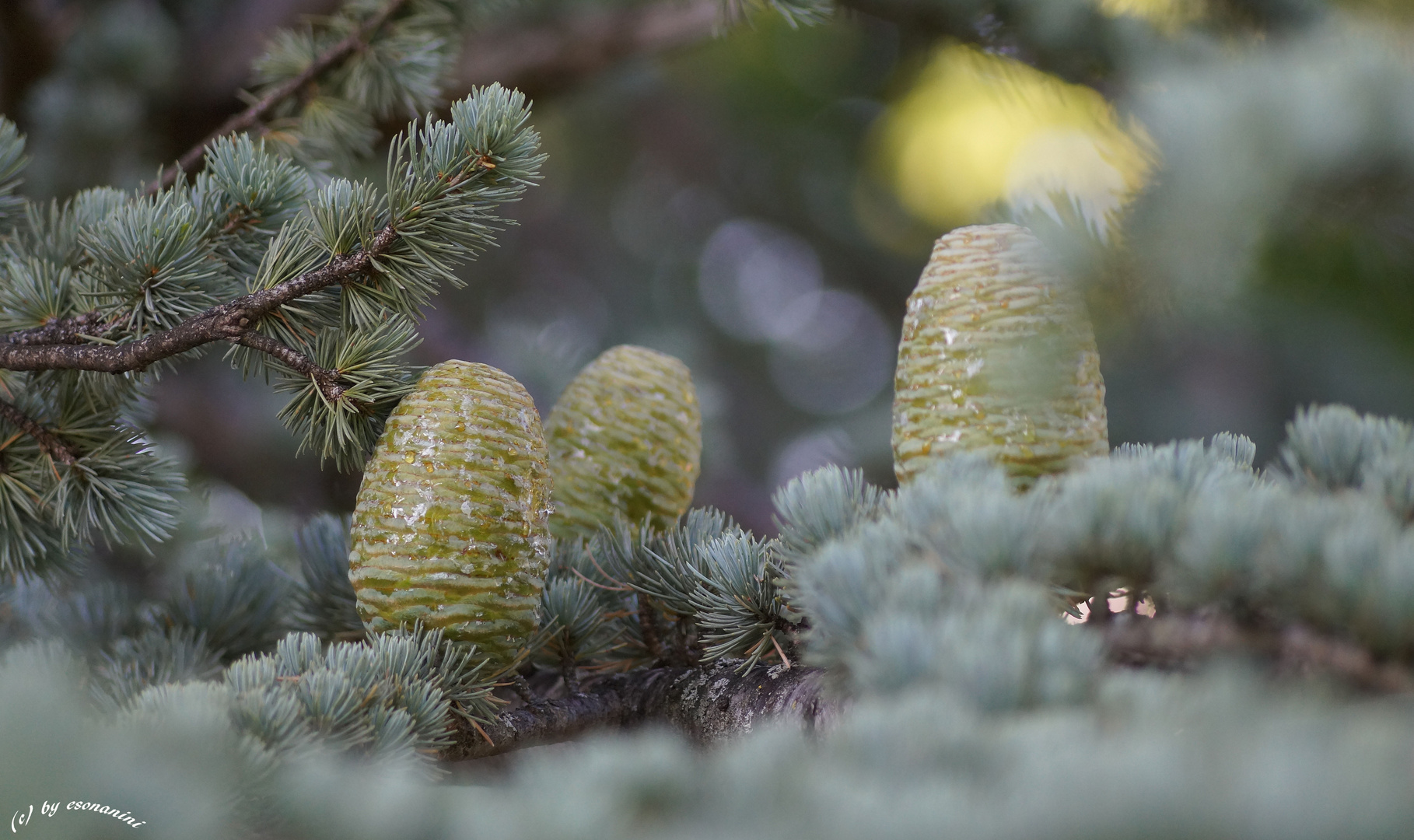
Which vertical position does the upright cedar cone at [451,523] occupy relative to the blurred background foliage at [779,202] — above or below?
below

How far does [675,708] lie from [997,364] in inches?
11.1

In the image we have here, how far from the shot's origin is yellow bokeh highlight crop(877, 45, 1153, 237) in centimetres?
45

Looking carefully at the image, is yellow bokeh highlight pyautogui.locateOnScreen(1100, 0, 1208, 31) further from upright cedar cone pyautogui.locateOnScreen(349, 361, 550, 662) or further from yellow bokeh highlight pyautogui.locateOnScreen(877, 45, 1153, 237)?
upright cedar cone pyautogui.locateOnScreen(349, 361, 550, 662)

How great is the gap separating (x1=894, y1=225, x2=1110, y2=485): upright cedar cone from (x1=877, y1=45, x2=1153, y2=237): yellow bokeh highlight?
4 centimetres

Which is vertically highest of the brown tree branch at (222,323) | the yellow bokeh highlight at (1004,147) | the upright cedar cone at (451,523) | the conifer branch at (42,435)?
the yellow bokeh highlight at (1004,147)

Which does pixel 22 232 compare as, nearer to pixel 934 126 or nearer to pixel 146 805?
pixel 146 805

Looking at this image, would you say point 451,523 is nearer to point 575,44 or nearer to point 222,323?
point 222,323

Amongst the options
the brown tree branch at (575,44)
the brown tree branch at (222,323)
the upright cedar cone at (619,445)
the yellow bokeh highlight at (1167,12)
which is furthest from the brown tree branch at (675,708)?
the brown tree branch at (575,44)

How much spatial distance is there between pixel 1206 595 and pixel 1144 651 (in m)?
0.04

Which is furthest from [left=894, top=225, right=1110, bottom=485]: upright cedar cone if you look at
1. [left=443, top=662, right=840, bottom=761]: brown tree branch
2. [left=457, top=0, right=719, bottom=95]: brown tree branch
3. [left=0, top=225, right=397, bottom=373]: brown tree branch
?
[left=457, top=0, right=719, bottom=95]: brown tree branch

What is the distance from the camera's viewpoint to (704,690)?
1.89 ft

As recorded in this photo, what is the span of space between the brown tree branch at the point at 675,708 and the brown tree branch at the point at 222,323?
0.25 meters

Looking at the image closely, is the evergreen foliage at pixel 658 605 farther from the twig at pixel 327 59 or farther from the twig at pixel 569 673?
the twig at pixel 327 59

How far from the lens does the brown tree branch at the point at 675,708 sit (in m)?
0.52
